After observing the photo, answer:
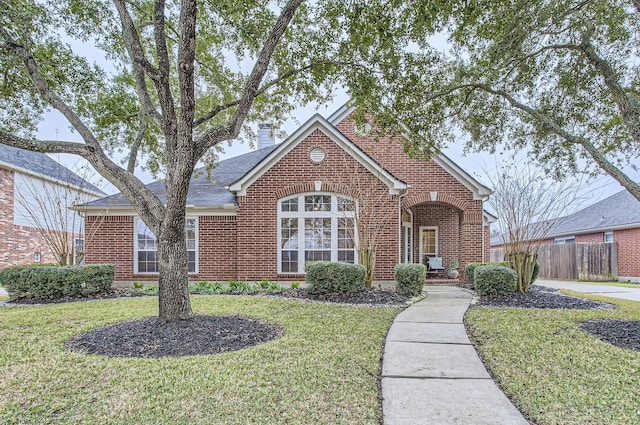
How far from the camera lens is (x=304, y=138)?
464 inches

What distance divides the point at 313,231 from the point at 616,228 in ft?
53.2

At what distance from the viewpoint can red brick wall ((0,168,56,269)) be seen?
52.2ft

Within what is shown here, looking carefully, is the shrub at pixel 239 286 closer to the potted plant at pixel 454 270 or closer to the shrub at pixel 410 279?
the shrub at pixel 410 279

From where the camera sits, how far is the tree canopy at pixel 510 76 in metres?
6.39

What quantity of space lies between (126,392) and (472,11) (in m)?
7.52

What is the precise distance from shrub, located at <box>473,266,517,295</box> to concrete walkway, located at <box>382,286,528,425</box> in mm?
3286

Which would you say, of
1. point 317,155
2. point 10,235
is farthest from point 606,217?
→ point 10,235

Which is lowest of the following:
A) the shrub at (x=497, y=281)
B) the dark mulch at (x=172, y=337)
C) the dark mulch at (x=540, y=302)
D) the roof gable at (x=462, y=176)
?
the dark mulch at (x=540, y=302)

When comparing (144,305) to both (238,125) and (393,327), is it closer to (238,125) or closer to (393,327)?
(238,125)

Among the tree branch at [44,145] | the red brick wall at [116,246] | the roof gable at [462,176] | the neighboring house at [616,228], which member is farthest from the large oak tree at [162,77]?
the neighboring house at [616,228]

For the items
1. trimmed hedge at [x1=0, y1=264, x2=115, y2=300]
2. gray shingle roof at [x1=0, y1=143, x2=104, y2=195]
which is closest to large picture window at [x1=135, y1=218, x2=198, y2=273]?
trimmed hedge at [x1=0, y1=264, x2=115, y2=300]

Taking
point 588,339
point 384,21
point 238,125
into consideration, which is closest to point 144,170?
point 238,125

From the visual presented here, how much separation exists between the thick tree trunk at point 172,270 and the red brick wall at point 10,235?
15.2 meters

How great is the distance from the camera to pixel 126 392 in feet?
11.6
